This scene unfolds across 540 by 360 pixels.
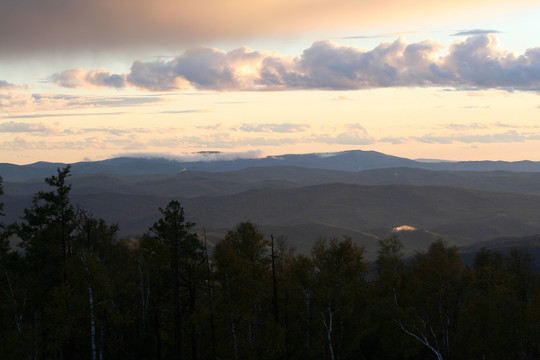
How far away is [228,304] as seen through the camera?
48.1 m

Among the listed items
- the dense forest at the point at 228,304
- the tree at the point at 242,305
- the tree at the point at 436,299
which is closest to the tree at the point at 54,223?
the dense forest at the point at 228,304

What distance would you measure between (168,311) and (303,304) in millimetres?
12412

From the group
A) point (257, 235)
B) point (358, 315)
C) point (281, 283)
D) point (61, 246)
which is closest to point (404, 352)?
point (358, 315)

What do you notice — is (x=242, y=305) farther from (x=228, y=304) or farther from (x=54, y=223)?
(x=54, y=223)

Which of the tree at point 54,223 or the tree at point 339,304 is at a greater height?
the tree at point 54,223

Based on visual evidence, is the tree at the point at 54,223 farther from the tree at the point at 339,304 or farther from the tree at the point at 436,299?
the tree at the point at 436,299

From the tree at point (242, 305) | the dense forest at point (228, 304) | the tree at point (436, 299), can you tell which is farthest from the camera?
the tree at point (436, 299)

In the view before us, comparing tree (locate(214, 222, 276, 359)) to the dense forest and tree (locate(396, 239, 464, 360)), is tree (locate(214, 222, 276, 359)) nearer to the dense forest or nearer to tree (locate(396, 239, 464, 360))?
the dense forest

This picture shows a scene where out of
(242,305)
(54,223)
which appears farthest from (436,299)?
(54,223)

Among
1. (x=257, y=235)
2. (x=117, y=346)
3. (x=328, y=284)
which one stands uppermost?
(x=257, y=235)

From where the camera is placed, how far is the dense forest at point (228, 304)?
46713mm

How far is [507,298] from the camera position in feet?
172

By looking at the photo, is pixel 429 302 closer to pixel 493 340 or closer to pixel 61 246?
pixel 493 340

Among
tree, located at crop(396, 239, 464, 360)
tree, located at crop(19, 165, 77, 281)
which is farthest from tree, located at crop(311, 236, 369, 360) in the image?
tree, located at crop(19, 165, 77, 281)
